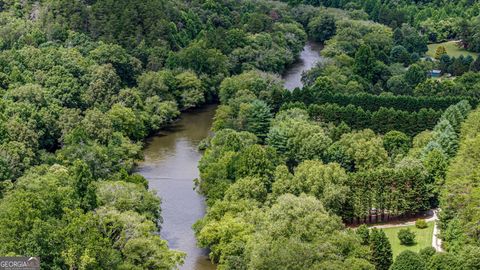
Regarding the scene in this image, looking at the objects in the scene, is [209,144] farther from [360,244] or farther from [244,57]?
[360,244]

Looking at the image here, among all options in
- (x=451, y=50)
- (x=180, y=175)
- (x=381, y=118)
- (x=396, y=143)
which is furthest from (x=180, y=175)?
(x=451, y=50)

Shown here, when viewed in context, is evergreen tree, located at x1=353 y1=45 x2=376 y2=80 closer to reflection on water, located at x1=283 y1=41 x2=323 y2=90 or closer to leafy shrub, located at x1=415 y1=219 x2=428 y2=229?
reflection on water, located at x1=283 y1=41 x2=323 y2=90

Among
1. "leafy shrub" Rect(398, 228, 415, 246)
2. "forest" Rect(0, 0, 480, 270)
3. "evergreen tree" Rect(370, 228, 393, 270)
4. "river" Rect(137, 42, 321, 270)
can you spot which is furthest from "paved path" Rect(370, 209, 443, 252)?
"river" Rect(137, 42, 321, 270)

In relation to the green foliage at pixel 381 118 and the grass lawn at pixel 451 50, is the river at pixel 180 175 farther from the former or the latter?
the grass lawn at pixel 451 50

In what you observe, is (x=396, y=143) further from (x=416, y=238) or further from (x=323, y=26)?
(x=323, y=26)

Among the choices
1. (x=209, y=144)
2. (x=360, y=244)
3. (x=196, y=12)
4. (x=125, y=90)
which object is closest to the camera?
(x=360, y=244)

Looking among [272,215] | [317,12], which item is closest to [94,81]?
[272,215]

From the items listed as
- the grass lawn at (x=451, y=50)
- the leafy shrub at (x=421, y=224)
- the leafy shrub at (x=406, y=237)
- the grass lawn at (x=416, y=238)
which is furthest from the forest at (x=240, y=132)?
the leafy shrub at (x=406, y=237)
